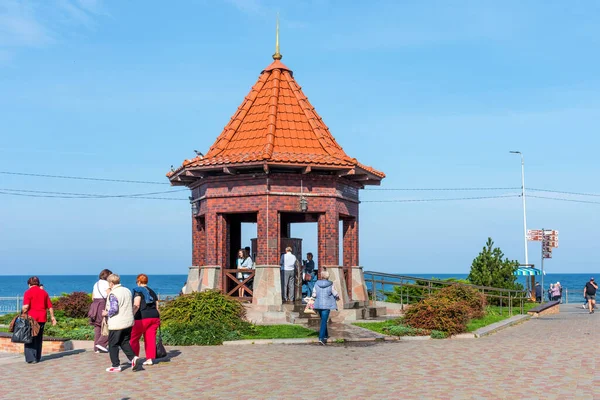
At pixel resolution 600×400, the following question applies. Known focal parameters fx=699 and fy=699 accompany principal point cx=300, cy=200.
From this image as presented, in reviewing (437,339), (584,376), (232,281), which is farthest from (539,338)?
(232,281)

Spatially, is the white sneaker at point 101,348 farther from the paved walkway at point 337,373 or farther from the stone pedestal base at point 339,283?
the stone pedestal base at point 339,283

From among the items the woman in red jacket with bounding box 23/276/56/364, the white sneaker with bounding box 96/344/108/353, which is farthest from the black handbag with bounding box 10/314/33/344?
the white sneaker with bounding box 96/344/108/353

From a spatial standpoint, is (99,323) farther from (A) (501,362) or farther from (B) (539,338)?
(B) (539,338)

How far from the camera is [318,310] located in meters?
15.6

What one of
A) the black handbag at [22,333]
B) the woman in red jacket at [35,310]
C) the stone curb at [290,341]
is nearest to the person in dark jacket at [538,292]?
the stone curb at [290,341]

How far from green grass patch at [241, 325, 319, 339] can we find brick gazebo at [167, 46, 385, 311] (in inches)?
82.0

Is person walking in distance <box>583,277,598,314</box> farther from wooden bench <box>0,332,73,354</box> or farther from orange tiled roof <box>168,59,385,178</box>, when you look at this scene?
wooden bench <box>0,332,73,354</box>

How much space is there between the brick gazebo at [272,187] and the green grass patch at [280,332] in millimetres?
2084

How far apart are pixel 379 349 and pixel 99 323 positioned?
5678 millimetres

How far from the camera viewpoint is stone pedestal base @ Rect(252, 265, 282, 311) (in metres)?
19.6

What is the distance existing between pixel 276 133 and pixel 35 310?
33.3 feet

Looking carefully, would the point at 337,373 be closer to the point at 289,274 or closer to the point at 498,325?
the point at 289,274

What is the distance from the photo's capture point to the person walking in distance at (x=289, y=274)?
2041 centimetres

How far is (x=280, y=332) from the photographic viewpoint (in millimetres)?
16594
